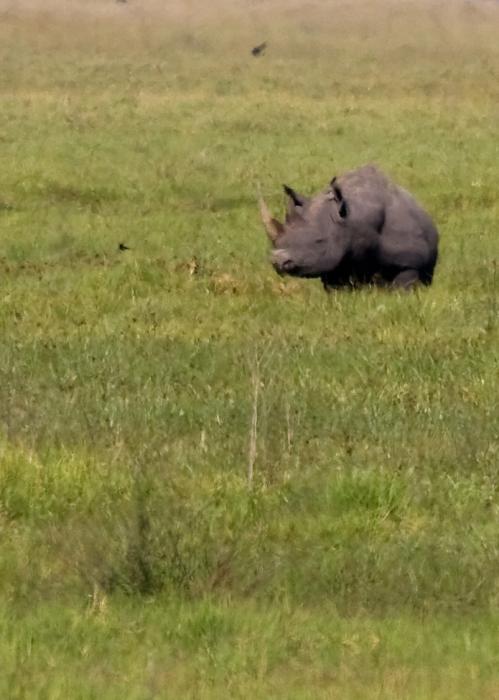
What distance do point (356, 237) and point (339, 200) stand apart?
34 cm

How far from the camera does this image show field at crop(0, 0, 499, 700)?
599 cm

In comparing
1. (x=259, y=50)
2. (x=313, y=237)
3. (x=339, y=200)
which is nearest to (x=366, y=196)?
(x=339, y=200)

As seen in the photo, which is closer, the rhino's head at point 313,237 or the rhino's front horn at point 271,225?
the rhino's head at point 313,237

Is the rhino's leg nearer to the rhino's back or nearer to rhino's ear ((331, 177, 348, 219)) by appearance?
the rhino's back

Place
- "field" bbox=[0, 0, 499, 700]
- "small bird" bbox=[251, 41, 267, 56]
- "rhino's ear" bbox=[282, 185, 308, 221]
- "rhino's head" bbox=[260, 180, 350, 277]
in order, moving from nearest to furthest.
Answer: "field" bbox=[0, 0, 499, 700]
"rhino's head" bbox=[260, 180, 350, 277]
"rhino's ear" bbox=[282, 185, 308, 221]
"small bird" bbox=[251, 41, 267, 56]

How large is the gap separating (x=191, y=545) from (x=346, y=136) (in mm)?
20347

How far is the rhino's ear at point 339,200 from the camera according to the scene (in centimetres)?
1417

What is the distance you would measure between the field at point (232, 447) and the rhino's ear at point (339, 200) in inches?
27.9

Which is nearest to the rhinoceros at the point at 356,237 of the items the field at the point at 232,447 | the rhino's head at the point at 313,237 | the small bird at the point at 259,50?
the rhino's head at the point at 313,237

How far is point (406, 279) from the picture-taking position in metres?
14.4

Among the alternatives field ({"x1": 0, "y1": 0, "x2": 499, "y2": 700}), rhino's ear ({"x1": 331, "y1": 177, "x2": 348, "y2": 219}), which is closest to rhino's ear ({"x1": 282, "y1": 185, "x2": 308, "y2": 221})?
rhino's ear ({"x1": 331, "y1": 177, "x2": 348, "y2": 219})

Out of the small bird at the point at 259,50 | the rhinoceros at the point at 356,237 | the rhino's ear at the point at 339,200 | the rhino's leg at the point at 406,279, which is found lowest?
the small bird at the point at 259,50

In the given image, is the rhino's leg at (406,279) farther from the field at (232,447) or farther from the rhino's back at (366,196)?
the rhino's back at (366,196)

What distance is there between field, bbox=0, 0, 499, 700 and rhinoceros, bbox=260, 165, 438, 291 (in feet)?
0.90
